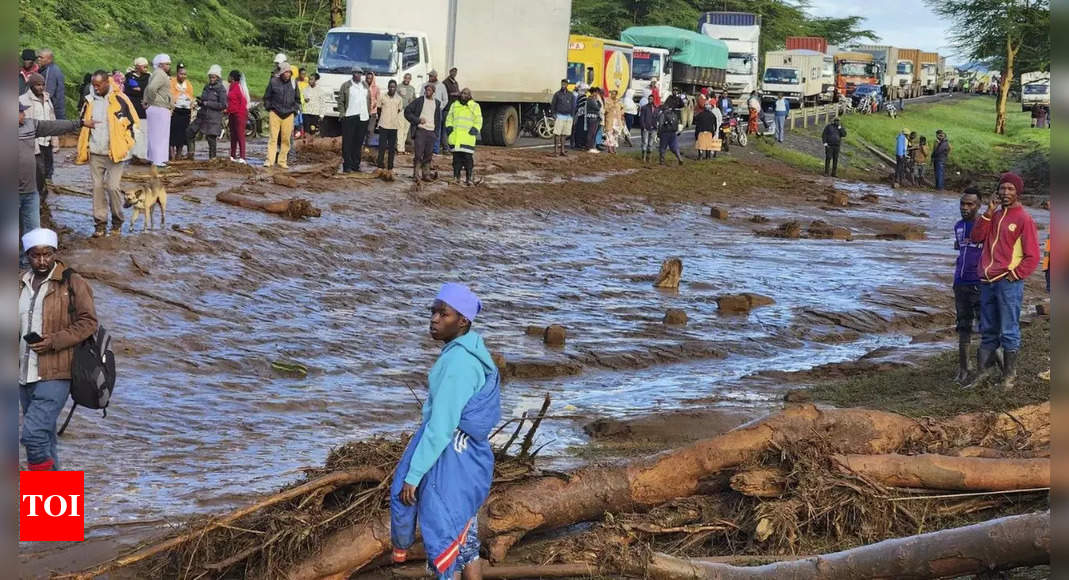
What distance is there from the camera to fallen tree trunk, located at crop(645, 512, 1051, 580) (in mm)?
4676

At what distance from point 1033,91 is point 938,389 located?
61048 millimetres

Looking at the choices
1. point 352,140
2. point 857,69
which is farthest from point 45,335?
point 857,69

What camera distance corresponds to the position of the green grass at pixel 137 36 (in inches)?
968

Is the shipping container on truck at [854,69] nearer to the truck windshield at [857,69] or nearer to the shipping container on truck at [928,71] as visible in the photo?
the truck windshield at [857,69]

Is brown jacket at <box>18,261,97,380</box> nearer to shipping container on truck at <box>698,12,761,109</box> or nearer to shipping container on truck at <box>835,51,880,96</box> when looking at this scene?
shipping container on truck at <box>698,12,761,109</box>

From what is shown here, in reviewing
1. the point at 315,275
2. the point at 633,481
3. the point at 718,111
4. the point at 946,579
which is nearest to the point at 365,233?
the point at 315,275

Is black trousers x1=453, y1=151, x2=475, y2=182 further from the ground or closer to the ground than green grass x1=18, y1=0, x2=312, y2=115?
closer to the ground

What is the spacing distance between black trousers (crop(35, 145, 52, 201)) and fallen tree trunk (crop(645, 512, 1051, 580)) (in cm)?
893

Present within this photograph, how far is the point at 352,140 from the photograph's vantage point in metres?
21.7

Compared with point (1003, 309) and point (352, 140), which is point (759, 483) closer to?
point (1003, 309)

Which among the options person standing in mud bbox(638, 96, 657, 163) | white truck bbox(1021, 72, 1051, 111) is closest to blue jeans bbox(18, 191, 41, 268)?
person standing in mud bbox(638, 96, 657, 163)

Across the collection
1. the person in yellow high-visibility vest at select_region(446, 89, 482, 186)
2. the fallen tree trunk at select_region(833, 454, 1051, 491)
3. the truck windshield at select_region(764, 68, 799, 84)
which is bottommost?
the fallen tree trunk at select_region(833, 454, 1051, 491)

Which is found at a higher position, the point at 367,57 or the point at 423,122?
the point at 367,57

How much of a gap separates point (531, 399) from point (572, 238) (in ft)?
33.4
